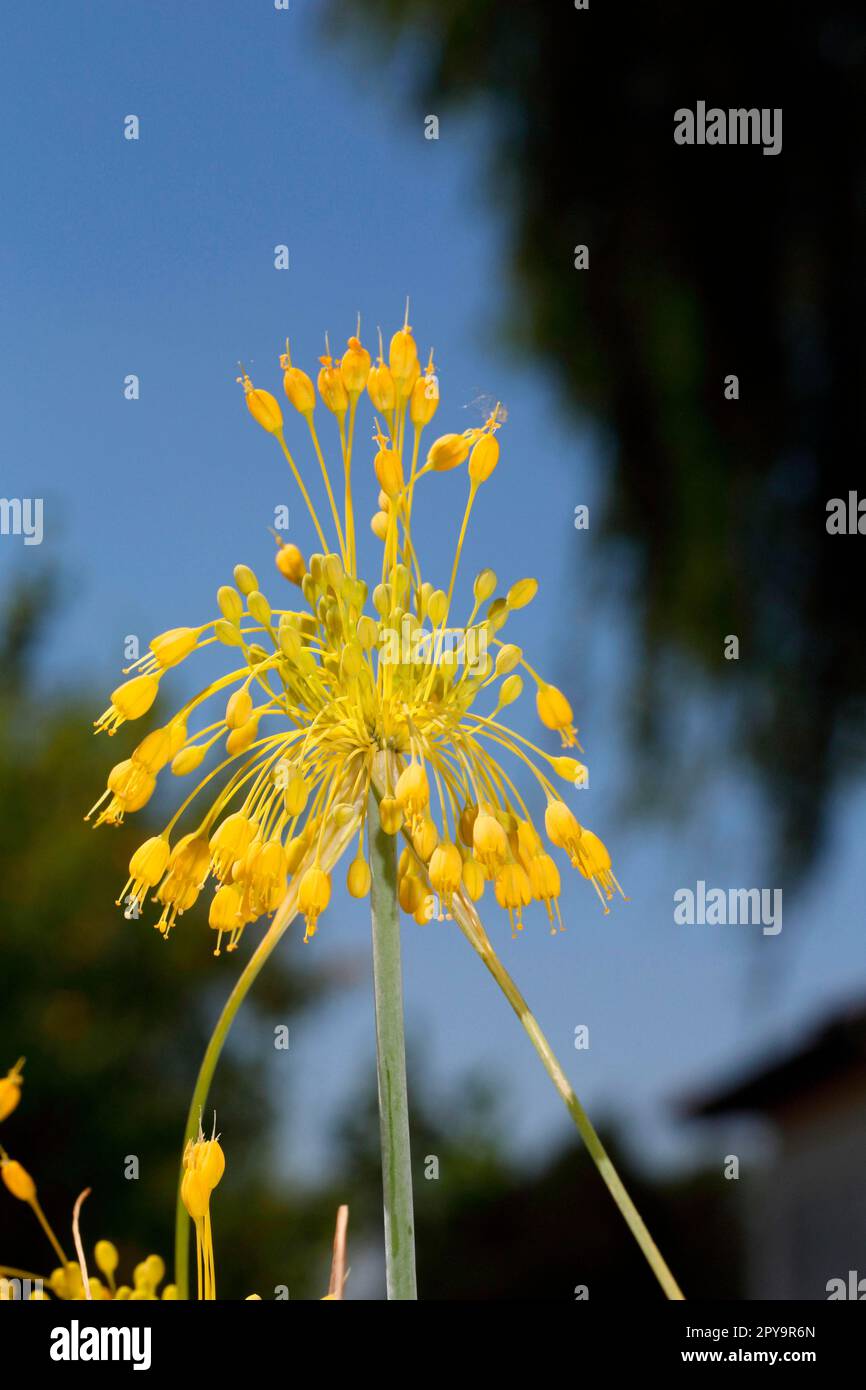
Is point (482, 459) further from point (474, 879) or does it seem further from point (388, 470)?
point (474, 879)

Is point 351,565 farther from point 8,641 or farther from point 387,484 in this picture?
point 8,641

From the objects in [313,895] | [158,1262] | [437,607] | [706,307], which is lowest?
[158,1262]

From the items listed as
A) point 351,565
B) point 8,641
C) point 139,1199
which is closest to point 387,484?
point 351,565

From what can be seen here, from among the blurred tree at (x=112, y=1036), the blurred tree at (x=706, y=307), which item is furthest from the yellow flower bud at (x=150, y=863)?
the blurred tree at (x=112, y=1036)

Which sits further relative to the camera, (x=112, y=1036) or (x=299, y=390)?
(x=112, y=1036)

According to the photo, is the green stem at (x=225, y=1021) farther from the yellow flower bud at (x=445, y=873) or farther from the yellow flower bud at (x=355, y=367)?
the yellow flower bud at (x=355, y=367)

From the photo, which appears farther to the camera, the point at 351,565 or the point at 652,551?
the point at 652,551

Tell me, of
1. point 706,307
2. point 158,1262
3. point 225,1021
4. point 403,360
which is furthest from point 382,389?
point 706,307
